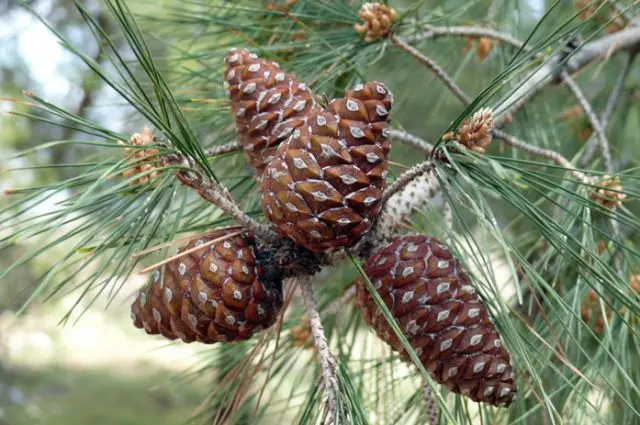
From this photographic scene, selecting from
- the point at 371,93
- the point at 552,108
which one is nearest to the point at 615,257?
the point at 371,93

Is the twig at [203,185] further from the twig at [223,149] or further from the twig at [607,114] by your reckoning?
the twig at [607,114]

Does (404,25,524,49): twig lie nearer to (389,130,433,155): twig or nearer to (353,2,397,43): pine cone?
(353,2,397,43): pine cone

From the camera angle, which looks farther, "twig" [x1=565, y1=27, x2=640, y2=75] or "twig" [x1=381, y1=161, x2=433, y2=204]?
"twig" [x1=565, y1=27, x2=640, y2=75]

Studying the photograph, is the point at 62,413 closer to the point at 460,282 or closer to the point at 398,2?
the point at 398,2

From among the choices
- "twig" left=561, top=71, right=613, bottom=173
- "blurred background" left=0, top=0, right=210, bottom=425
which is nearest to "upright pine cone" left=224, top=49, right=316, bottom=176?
"twig" left=561, top=71, right=613, bottom=173

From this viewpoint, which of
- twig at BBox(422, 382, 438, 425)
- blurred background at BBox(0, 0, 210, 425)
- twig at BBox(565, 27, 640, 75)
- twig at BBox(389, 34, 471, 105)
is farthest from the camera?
blurred background at BBox(0, 0, 210, 425)

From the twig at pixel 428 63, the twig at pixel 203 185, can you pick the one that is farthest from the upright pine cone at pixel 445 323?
the twig at pixel 428 63
